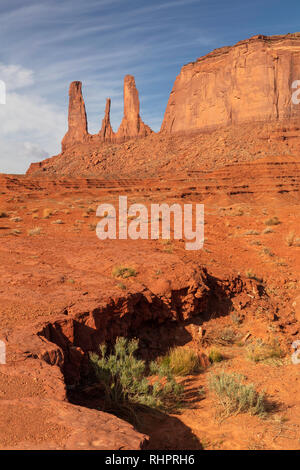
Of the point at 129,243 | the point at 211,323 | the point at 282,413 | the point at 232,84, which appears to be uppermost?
the point at 232,84

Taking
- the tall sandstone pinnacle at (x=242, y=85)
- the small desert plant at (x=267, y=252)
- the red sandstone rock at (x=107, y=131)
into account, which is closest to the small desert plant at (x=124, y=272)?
the small desert plant at (x=267, y=252)

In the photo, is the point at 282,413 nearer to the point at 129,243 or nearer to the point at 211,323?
the point at 211,323

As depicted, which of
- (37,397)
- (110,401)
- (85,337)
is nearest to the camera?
(37,397)

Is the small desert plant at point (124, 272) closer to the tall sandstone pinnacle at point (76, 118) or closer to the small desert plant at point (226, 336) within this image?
the small desert plant at point (226, 336)

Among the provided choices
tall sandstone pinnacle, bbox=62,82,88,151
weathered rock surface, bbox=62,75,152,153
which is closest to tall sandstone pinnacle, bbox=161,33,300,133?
weathered rock surface, bbox=62,75,152,153

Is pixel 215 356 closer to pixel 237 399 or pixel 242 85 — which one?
pixel 237 399

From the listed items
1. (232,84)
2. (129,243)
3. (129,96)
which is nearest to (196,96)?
(232,84)

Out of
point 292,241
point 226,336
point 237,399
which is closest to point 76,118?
point 292,241
